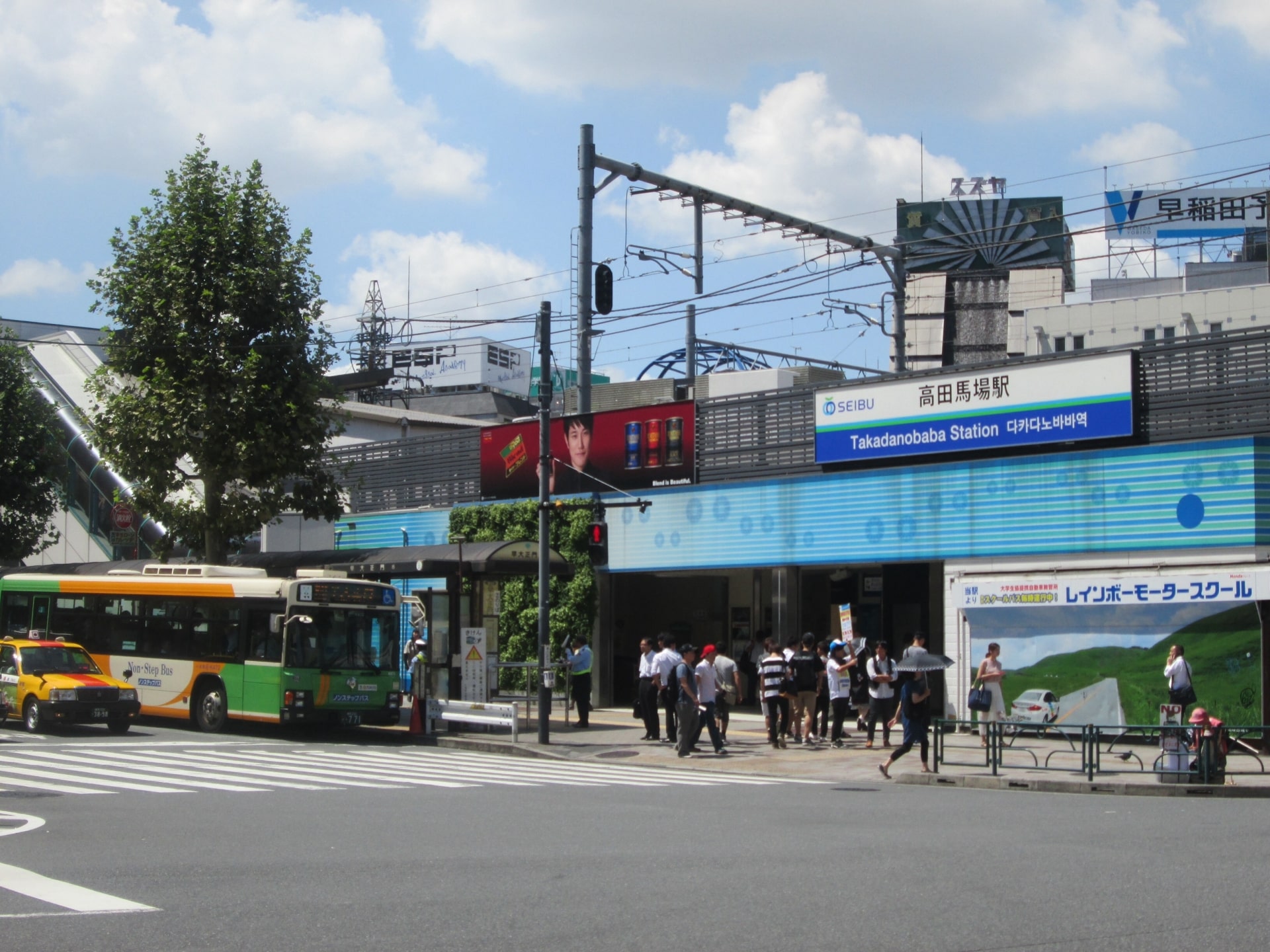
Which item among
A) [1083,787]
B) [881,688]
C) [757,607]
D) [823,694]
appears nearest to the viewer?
[1083,787]

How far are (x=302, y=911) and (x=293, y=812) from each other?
5.56m

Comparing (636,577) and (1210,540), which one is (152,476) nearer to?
(636,577)

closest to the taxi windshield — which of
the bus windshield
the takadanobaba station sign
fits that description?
the bus windshield

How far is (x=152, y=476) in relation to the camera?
30.8 metres

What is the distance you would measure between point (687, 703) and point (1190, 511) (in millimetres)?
8281

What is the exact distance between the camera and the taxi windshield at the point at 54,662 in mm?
24078

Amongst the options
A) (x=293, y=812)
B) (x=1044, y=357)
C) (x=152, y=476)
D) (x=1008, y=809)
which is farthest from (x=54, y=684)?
(x=1044, y=357)

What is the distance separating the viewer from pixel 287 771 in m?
18.9

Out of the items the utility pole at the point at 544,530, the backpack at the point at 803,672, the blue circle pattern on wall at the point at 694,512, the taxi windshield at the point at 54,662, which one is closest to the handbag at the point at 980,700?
the backpack at the point at 803,672

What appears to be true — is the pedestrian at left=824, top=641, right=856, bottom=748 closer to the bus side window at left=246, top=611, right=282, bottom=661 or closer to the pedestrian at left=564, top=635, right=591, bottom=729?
the pedestrian at left=564, top=635, right=591, bottom=729

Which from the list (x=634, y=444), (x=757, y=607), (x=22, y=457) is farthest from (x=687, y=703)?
(x=22, y=457)

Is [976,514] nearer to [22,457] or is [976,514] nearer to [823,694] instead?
[823,694]

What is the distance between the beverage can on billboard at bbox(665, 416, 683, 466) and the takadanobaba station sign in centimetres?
360

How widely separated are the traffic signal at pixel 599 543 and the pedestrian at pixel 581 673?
7.26 ft
